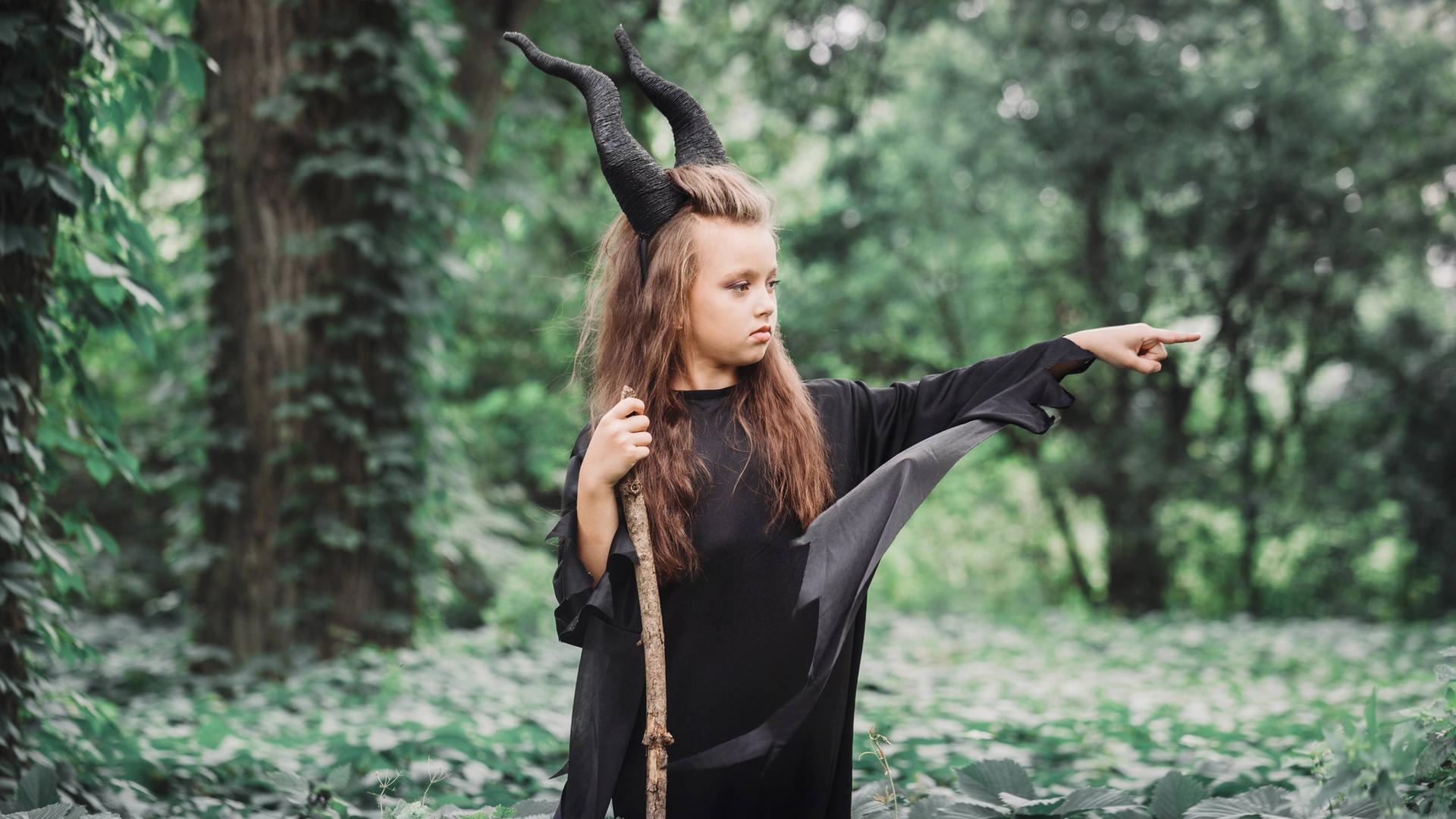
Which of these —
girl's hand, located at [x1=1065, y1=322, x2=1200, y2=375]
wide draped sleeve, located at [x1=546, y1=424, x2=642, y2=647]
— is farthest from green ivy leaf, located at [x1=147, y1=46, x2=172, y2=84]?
girl's hand, located at [x1=1065, y1=322, x2=1200, y2=375]

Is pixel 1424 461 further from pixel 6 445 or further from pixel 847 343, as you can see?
pixel 6 445

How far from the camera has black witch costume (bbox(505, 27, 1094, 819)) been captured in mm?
2117

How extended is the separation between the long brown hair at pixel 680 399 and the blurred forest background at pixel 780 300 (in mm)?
1495

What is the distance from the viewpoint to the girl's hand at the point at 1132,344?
7.32 feet

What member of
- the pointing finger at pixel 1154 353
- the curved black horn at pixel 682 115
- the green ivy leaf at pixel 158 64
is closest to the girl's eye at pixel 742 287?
the curved black horn at pixel 682 115

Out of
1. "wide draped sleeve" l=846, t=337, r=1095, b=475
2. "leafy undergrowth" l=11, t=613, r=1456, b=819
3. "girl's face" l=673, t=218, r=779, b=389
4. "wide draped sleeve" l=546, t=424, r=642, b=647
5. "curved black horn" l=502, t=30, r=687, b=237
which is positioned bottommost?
A: "leafy undergrowth" l=11, t=613, r=1456, b=819

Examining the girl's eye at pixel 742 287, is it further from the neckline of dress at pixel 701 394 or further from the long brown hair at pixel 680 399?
the neckline of dress at pixel 701 394

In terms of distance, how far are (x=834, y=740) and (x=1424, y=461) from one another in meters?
10.1

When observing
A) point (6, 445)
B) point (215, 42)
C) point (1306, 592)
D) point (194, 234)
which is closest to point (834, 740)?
point (6, 445)

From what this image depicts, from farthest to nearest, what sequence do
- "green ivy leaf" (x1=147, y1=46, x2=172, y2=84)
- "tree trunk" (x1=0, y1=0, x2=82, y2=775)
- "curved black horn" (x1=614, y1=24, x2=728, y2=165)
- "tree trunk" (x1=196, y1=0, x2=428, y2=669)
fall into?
"tree trunk" (x1=196, y1=0, x2=428, y2=669) → "green ivy leaf" (x1=147, y1=46, x2=172, y2=84) → "tree trunk" (x1=0, y1=0, x2=82, y2=775) → "curved black horn" (x1=614, y1=24, x2=728, y2=165)

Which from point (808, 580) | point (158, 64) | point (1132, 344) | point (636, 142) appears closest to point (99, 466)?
point (158, 64)

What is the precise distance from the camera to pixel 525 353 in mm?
11820

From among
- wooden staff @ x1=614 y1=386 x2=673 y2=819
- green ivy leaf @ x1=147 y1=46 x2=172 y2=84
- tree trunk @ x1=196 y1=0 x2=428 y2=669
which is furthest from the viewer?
tree trunk @ x1=196 y1=0 x2=428 y2=669

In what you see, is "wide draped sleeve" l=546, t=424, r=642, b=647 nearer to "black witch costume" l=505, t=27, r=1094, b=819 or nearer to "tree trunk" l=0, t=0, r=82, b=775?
"black witch costume" l=505, t=27, r=1094, b=819
